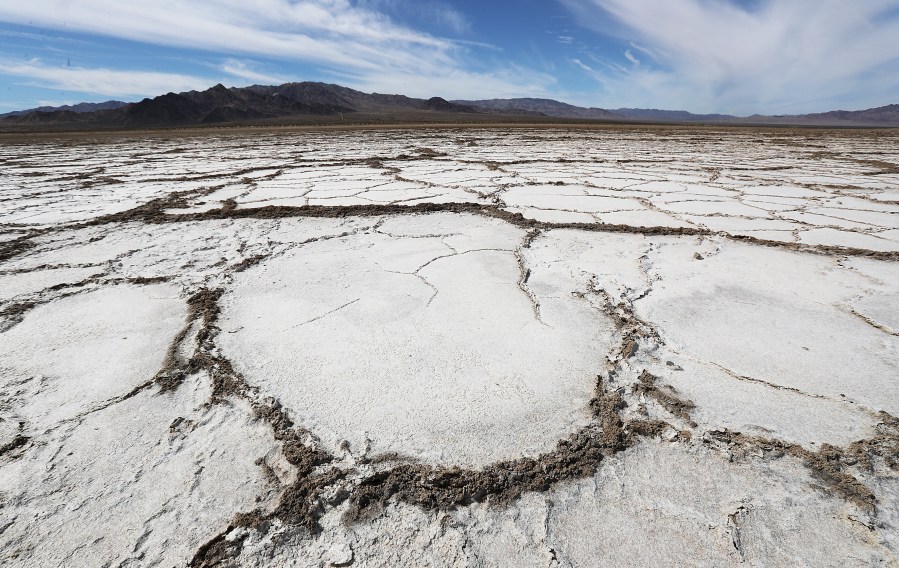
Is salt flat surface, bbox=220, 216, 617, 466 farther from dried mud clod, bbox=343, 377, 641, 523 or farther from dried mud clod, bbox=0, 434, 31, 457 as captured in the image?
dried mud clod, bbox=0, 434, 31, 457

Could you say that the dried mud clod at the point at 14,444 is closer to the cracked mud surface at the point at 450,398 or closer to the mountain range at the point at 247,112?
the cracked mud surface at the point at 450,398

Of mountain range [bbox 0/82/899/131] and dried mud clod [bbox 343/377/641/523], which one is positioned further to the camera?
mountain range [bbox 0/82/899/131]

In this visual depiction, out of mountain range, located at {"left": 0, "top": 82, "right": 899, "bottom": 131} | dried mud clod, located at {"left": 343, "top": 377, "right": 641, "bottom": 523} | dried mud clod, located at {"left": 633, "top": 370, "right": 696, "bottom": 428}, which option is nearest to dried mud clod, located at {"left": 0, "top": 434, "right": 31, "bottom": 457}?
dried mud clod, located at {"left": 343, "top": 377, "right": 641, "bottom": 523}

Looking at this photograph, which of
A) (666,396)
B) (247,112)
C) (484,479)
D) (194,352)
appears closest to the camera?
(484,479)

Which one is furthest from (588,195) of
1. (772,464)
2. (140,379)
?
(140,379)

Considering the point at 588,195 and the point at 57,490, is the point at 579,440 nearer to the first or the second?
the point at 57,490

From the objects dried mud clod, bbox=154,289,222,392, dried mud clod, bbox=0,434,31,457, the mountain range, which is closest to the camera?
dried mud clod, bbox=0,434,31,457

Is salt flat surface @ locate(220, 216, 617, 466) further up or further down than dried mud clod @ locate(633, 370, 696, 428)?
further down

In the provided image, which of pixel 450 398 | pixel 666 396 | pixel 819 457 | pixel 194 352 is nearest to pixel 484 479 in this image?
pixel 450 398

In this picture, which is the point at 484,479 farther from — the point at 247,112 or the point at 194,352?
the point at 247,112
